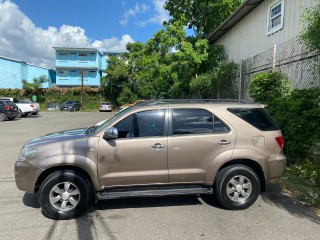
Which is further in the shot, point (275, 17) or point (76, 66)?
point (76, 66)

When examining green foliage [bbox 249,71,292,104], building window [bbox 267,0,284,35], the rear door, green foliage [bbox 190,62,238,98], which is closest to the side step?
the rear door

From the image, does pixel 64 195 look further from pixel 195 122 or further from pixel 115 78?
pixel 115 78

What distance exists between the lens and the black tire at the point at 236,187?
478 centimetres

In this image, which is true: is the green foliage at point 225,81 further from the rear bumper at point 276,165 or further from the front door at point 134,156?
the front door at point 134,156

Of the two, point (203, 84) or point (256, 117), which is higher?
point (203, 84)

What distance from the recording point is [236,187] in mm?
4836

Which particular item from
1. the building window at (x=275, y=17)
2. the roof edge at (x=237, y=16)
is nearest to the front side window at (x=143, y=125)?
the building window at (x=275, y=17)

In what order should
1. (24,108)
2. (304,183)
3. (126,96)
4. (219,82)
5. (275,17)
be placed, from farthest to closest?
(126,96) < (24,108) < (219,82) < (275,17) < (304,183)

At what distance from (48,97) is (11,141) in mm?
33767

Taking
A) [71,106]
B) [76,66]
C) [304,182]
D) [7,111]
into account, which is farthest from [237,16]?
[76,66]

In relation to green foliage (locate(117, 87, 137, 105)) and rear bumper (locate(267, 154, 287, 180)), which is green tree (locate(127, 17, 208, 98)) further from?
green foliage (locate(117, 87, 137, 105))

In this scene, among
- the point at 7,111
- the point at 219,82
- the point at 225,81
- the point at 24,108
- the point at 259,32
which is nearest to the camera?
the point at 259,32

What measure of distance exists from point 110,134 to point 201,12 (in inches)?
655

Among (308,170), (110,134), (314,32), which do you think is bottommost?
(308,170)
